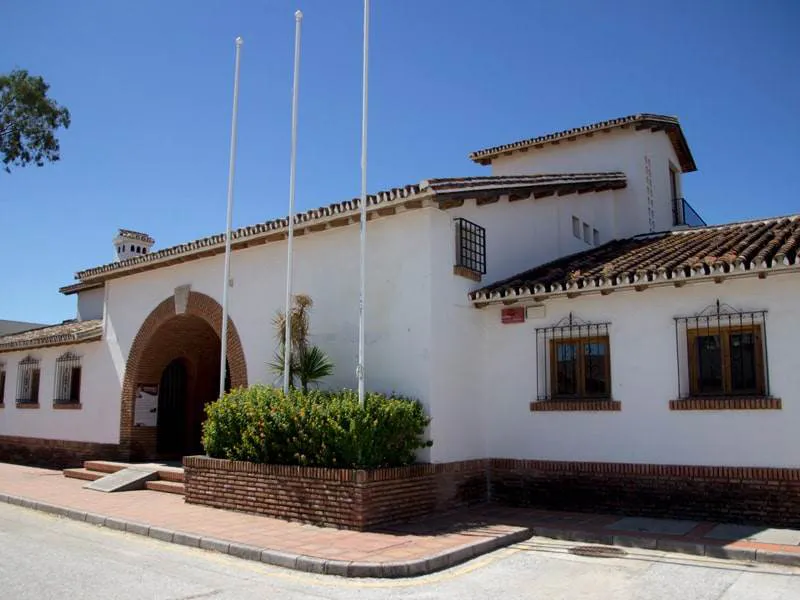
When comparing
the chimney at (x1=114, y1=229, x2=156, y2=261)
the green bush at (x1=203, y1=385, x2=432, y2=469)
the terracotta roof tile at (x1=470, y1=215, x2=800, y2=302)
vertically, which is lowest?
the green bush at (x1=203, y1=385, x2=432, y2=469)

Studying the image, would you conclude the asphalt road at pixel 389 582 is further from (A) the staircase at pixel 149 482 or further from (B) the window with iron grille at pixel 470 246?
(B) the window with iron grille at pixel 470 246

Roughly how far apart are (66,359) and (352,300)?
10.3 m

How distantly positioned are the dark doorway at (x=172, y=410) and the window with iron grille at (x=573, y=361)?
9765mm

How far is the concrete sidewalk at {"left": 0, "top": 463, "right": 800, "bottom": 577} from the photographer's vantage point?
7.83m

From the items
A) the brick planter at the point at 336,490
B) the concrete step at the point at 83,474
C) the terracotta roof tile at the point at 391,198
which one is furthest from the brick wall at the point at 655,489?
the concrete step at the point at 83,474

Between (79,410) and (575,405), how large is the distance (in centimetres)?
1252

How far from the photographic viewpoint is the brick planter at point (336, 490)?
9531 millimetres

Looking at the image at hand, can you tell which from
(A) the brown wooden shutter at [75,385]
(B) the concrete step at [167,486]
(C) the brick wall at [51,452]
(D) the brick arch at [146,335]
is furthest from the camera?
(A) the brown wooden shutter at [75,385]

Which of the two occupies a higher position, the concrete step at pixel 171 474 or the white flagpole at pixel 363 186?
the white flagpole at pixel 363 186

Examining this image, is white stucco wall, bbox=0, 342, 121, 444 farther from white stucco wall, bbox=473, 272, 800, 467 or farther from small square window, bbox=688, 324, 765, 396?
small square window, bbox=688, 324, 765, 396

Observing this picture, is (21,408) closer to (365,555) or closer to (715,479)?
(365,555)

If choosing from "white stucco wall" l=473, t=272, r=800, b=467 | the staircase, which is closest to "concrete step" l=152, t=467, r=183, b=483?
the staircase

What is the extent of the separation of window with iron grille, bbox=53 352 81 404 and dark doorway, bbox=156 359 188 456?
2374mm

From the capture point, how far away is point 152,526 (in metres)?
9.81
